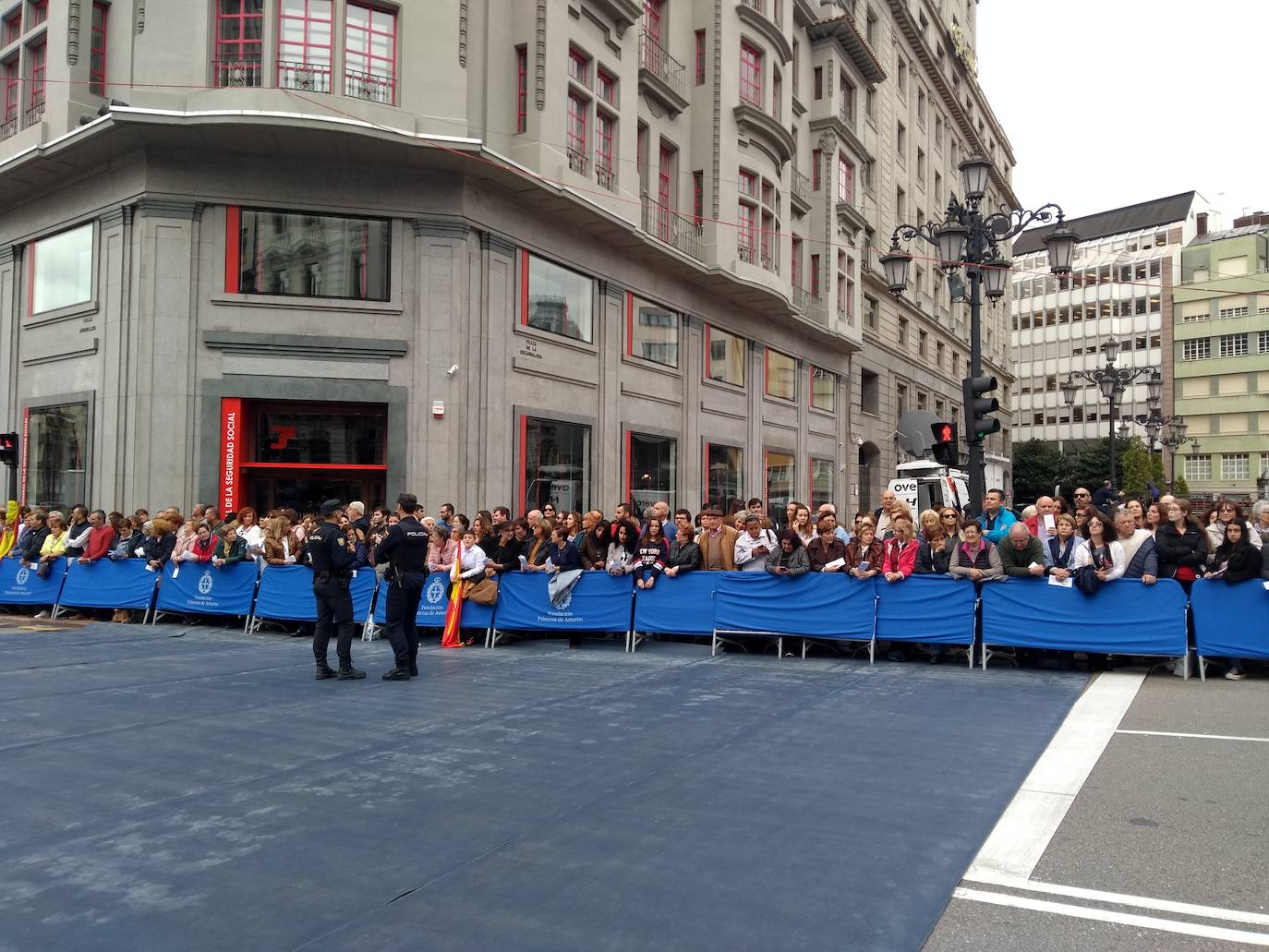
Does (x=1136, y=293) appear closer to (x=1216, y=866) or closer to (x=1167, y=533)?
(x=1167, y=533)

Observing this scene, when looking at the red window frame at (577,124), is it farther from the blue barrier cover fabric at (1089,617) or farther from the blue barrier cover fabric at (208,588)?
the blue barrier cover fabric at (1089,617)

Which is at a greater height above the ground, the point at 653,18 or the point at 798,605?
the point at 653,18

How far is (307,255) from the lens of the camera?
20469 mm

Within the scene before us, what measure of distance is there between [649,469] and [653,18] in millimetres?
12345

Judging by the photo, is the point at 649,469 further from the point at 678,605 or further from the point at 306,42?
the point at 678,605

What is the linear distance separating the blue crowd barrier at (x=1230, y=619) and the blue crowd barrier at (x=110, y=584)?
567 inches

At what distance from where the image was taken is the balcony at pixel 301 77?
19641 millimetres

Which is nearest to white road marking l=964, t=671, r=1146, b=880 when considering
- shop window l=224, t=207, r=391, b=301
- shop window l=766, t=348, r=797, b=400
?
shop window l=224, t=207, r=391, b=301

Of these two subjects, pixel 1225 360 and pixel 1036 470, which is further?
pixel 1225 360

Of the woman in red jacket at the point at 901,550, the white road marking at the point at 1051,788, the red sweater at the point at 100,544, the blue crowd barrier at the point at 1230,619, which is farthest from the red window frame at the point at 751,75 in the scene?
the white road marking at the point at 1051,788

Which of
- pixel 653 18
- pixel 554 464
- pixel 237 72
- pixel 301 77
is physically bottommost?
pixel 554 464

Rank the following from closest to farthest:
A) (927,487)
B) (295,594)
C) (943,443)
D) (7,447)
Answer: (295,594) → (943,443) → (7,447) → (927,487)

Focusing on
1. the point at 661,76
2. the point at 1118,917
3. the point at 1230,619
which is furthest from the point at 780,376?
the point at 1118,917

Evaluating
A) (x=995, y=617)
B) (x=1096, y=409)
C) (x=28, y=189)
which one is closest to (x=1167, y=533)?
(x=995, y=617)
